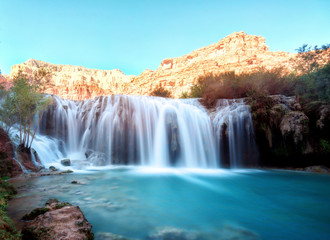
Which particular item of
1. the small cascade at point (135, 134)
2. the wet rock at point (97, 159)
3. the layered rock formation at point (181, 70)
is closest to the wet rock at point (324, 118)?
the small cascade at point (135, 134)

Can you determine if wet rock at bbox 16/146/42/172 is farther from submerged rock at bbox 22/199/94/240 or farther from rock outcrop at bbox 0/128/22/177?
submerged rock at bbox 22/199/94/240

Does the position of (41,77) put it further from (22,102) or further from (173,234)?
(173,234)

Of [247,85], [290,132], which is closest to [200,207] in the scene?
[290,132]

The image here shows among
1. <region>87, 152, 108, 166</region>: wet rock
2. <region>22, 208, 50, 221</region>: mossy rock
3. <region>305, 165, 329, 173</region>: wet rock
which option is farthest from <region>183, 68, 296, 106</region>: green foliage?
<region>22, 208, 50, 221</region>: mossy rock

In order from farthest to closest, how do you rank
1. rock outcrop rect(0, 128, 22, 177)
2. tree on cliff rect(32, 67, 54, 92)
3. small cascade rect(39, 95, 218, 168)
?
small cascade rect(39, 95, 218, 168) → tree on cliff rect(32, 67, 54, 92) → rock outcrop rect(0, 128, 22, 177)

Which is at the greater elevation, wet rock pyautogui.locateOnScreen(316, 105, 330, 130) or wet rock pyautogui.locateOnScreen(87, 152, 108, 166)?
wet rock pyautogui.locateOnScreen(316, 105, 330, 130)

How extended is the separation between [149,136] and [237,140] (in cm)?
593

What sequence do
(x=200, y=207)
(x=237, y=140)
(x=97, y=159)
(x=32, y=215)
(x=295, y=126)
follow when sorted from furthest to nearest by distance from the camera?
(x=237, y=140) → (x=97, y=159) → (x=295, y=126) → (x=200, y=207) → (x=32, y=215)

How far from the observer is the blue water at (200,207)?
302 cm

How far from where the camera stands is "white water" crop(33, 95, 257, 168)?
11305 mm

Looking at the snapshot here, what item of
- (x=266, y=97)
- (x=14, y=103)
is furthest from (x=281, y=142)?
(x=14, y=103)

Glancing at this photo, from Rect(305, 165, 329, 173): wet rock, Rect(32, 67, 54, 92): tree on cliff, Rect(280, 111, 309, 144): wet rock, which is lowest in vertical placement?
Rect(305, 165, 329, 173): wet rock

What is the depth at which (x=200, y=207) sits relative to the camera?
4.16 meters

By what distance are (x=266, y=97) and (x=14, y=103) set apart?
14.3 metres
